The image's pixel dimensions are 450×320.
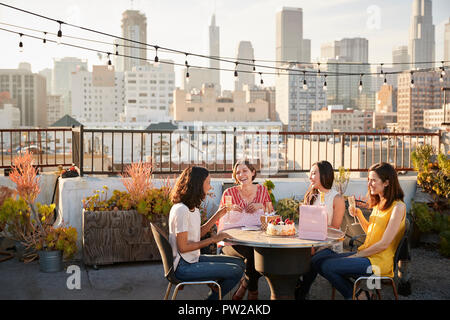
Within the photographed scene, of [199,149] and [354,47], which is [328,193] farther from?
[354,47]

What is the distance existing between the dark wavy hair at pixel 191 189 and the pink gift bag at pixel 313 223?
30.2 inches

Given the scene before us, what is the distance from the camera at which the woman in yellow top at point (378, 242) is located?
389 cm

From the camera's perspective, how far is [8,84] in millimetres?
164125

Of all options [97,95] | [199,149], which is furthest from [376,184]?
[97,95]

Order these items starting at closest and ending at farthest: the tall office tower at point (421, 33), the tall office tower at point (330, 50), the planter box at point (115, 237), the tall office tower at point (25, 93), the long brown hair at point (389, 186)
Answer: the long brown hair at point (389, 186), the planter box at point (115, 237), the tall office tower at point (25, 93), the tall office tower at point (421, 33), the tall office tower at point (330, 50)

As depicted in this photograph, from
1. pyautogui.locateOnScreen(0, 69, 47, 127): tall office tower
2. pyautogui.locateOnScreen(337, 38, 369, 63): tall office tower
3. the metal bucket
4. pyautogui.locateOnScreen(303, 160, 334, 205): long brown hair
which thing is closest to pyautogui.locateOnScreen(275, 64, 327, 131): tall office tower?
pyautogui.locateOnScreen(337, 38, 369, 63): tall office tower

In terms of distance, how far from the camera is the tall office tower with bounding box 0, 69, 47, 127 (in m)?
162

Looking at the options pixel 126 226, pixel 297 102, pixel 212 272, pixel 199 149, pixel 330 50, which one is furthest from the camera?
pixel 330 50

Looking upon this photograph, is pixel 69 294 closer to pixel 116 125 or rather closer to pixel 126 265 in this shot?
pixel 126 265

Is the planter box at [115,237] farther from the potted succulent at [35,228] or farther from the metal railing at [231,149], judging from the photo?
the metal railing at [231,149]

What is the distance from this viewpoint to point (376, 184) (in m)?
4.09

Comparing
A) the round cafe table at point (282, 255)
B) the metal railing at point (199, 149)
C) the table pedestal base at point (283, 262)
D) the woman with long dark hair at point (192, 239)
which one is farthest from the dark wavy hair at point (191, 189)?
the metal railing at point (199, 149)

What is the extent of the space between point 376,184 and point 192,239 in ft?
4.82

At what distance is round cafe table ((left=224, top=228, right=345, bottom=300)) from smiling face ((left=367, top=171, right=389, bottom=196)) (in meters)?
0.45
